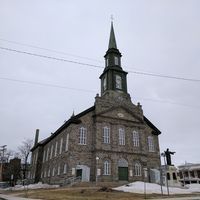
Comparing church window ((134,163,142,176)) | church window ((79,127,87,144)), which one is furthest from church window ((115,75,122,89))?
church window ((134,163,142,176))

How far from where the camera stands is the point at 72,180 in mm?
29406

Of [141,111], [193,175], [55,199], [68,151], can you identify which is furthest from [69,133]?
[193,175]

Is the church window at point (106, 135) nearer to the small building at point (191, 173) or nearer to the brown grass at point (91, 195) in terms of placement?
the brown grass at point (91, 195)

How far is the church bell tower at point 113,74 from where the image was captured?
3977cm

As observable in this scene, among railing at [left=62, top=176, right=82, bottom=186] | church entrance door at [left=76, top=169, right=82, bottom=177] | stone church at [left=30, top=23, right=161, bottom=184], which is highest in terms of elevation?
stone church at [left=30, top=23, right=161, bottom=184]

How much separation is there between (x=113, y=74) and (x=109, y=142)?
1284 cm

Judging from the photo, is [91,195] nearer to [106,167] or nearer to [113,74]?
[106,167]

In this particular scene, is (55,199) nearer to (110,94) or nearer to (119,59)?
(110,94)

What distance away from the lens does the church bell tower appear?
130 feet

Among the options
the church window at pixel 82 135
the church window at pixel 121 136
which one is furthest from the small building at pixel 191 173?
the church window at pixel 82 135

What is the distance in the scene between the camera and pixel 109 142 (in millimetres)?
33719

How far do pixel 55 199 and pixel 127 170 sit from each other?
19449mm

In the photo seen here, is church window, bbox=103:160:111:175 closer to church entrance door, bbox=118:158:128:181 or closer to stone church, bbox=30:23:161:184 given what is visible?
stone church, bbox=30:23:161:184

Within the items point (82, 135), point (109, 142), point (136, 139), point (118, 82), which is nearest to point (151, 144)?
point (136, 139)
